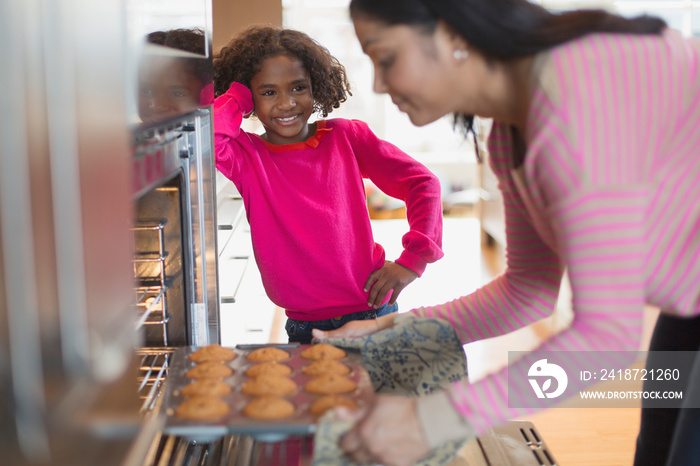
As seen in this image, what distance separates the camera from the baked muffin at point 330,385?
2.55ft

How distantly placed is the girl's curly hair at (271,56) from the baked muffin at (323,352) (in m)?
0.86

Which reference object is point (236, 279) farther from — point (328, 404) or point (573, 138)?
point (573, 138)

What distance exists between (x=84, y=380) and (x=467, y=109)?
1.75ft

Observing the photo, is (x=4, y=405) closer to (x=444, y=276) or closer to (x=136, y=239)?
(x=136, y=239)

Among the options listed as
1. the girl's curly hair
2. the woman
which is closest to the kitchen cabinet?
the girl's curly hair

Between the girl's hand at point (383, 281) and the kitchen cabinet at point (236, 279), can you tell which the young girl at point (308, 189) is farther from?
the kitchen cabinet at point (236, 279)

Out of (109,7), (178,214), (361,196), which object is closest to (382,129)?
(361,196)

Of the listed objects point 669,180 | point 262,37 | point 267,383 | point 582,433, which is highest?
point 262,37

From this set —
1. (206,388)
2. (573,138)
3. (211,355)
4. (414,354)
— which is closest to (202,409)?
(206,388)

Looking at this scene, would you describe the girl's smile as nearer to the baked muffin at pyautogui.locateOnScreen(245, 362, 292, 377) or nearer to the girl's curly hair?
the girl's curly hair

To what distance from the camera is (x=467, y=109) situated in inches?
31.0

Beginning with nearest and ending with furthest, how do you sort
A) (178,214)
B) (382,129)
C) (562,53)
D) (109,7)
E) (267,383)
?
(109,7)
(562,53)
(267,383)
(178,214)
(382,129)

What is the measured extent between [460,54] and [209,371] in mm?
482

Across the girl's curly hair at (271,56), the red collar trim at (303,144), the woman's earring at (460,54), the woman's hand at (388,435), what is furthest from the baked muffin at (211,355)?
the girl's curly hair at (271,56)
